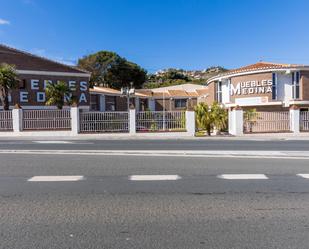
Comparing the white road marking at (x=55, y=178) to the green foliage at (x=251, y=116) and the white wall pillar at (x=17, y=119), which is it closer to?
the white wall pillar at (x=17, y=119)

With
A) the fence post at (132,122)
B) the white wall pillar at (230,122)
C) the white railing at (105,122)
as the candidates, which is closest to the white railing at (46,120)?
the white railing at (105,122)

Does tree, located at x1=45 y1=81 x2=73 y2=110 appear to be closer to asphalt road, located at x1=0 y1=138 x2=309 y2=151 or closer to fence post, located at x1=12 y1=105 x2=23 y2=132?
fence post, located at x1=12 y1=105 x2=23 y2=132

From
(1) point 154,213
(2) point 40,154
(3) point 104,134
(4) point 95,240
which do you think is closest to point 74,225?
(4) point 95,240

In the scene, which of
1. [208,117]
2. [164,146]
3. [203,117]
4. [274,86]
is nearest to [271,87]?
[274,86]

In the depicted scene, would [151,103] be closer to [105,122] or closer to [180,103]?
[180,103]

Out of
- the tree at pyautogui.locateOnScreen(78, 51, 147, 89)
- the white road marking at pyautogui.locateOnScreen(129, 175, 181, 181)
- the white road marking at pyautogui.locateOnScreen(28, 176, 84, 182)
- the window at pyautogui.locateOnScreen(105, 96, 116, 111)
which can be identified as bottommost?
the white road marking at pyautogui.locateOnScreen(129, 175, 181, 181)

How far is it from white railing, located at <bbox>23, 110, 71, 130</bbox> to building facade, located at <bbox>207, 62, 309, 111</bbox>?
1750 cm

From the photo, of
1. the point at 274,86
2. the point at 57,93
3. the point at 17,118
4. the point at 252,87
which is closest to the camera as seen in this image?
the point at 17,118

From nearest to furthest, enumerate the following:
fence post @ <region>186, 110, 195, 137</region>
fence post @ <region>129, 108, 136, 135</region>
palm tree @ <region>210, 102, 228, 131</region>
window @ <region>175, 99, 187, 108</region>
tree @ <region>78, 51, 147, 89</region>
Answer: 1. fence post @ <region>186, 110, 195, 137</region>
2. fence post @ <region>129, 108, 136, 135</region>
3. palm tree @ <region>210, 102, 228, 131</region>
4. window @ <region>175, 99, 187, 108</region>
5. tree @ <region>78, 51, 147, 89</region>

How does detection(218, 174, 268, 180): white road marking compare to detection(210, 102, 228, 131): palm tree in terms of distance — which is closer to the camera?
detection(218, 174, 268, 180): white road marking

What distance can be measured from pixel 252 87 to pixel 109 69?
130 feet

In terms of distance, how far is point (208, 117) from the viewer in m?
22.7

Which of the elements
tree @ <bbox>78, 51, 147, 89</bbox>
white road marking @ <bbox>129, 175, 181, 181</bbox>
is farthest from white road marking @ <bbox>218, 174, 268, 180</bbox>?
tree @ <bbox>78, 51, 147, 89</bbox>

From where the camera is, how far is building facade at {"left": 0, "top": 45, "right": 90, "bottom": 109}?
3638 centimetres
